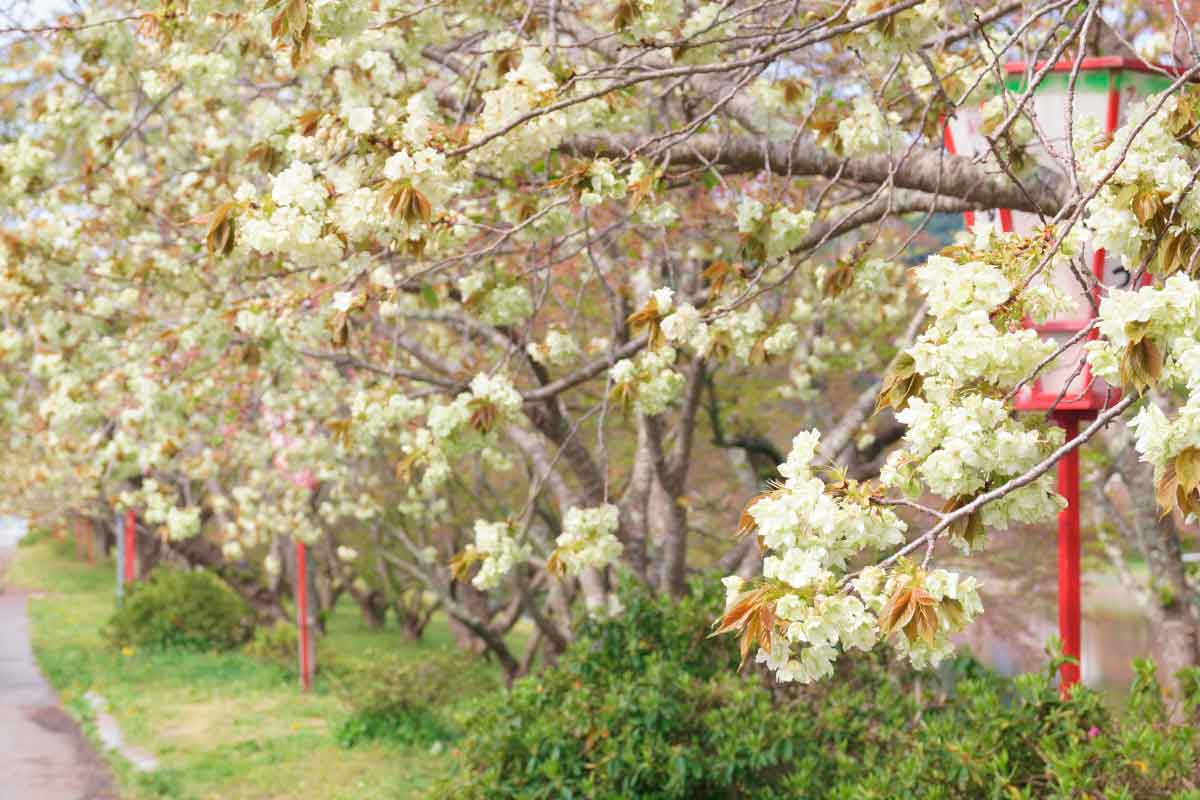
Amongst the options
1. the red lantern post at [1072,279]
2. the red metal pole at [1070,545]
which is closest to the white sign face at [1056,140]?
the red lantern post at [1072,279]

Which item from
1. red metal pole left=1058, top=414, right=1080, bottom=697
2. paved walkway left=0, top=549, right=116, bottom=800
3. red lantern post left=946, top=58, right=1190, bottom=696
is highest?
red lantern post left=946, top=58, right=1190, bottom=696

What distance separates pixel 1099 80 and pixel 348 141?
7.76 ft

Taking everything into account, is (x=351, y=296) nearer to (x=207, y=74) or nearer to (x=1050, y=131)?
(x=207, y=74)

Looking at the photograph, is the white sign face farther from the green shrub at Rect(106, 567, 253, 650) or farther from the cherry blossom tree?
the green shrub at Rect(106, 567, 253, 650)

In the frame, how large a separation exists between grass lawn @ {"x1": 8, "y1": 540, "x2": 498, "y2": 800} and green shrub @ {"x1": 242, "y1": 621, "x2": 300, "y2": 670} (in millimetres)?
211

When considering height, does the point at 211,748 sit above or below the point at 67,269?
below

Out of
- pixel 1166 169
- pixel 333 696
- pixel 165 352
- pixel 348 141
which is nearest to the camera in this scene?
pixel 1166 169

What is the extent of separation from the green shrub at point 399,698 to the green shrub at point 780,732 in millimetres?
4195

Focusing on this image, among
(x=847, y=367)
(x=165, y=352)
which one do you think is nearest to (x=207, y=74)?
(x=165, y=352)

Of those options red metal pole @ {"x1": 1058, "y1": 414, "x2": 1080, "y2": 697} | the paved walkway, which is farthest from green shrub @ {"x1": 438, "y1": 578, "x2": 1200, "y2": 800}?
the paved walkway

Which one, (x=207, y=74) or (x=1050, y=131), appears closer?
(x=1050, y=131)

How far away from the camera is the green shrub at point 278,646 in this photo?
13352 mm

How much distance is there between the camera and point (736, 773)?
5145mm

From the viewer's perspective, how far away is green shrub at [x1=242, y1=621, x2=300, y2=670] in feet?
43.8
